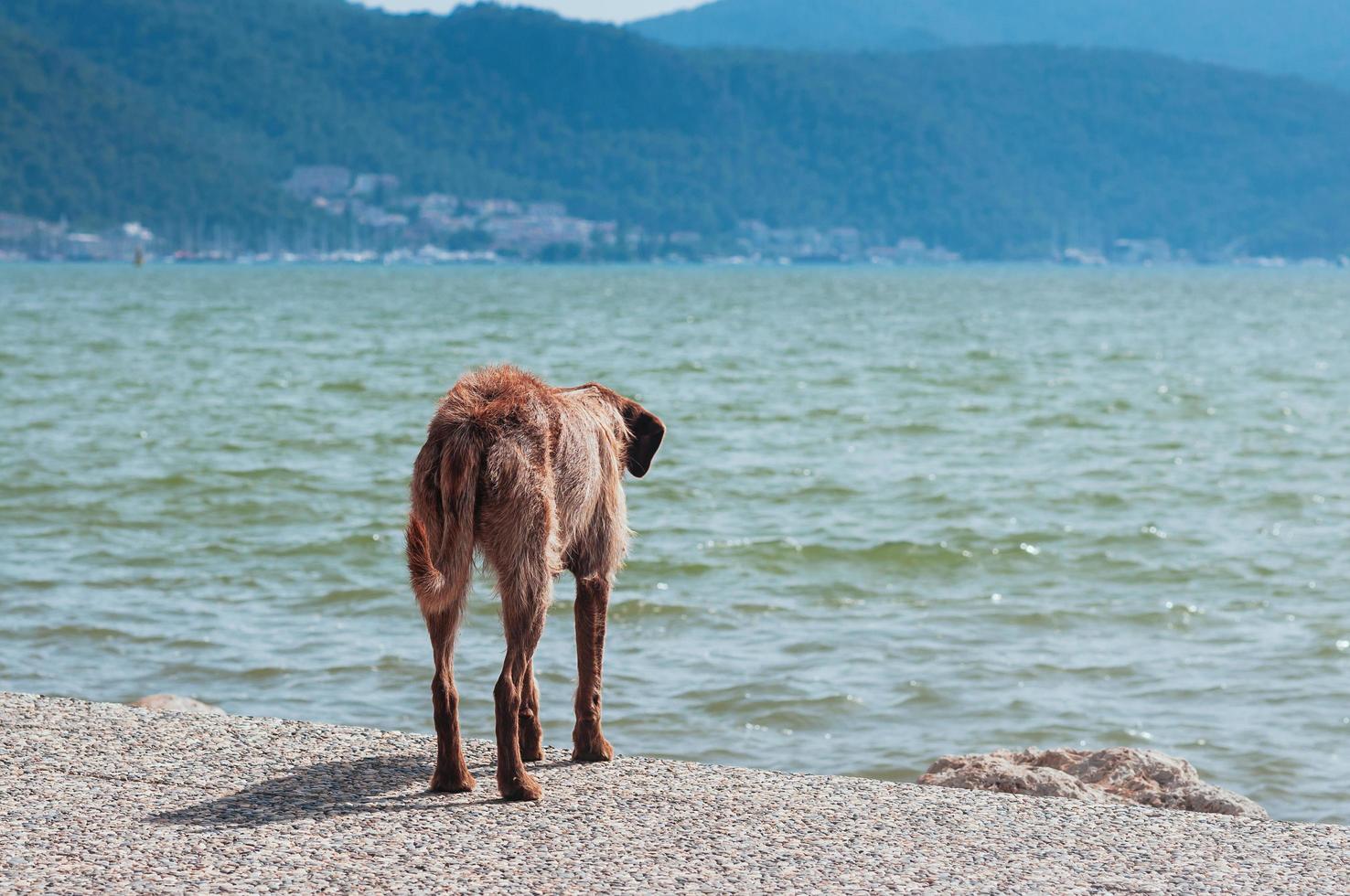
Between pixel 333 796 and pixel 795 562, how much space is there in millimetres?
8138

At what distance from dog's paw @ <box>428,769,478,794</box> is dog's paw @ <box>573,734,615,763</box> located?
0.69m

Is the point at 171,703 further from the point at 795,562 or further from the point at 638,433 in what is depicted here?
the point at 795,562

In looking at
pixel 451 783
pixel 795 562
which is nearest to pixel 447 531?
pixel 451 783

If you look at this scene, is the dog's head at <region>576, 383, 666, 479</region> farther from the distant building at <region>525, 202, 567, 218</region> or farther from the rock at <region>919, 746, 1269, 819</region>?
Result: the distant building at <region>525, 202, 567, 218</region>

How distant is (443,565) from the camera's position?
551cm

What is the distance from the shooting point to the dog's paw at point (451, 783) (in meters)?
5.52

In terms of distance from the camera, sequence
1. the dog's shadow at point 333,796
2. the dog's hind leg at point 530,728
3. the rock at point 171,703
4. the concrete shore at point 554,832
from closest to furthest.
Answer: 1. the concrete shore at point 554,832
2. the dog's shadow at point 333,796
3. the dog's hind leg at point 530,728
4. the rock at point 171,703

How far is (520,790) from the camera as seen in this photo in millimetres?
5418

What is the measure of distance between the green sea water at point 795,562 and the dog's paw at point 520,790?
2.61 ft

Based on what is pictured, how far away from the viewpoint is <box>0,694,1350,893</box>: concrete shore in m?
4.55

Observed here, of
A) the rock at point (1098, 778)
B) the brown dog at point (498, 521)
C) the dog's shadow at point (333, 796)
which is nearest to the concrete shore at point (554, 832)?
the dog's shadow at point (333, 796)

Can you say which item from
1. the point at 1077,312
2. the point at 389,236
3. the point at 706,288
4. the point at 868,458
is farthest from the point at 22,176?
the point at 868,458

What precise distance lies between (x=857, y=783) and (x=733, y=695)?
3248 millimetres

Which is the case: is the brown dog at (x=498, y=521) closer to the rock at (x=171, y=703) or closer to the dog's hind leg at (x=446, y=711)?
the dog's hind leg at (x=446, y=711)
